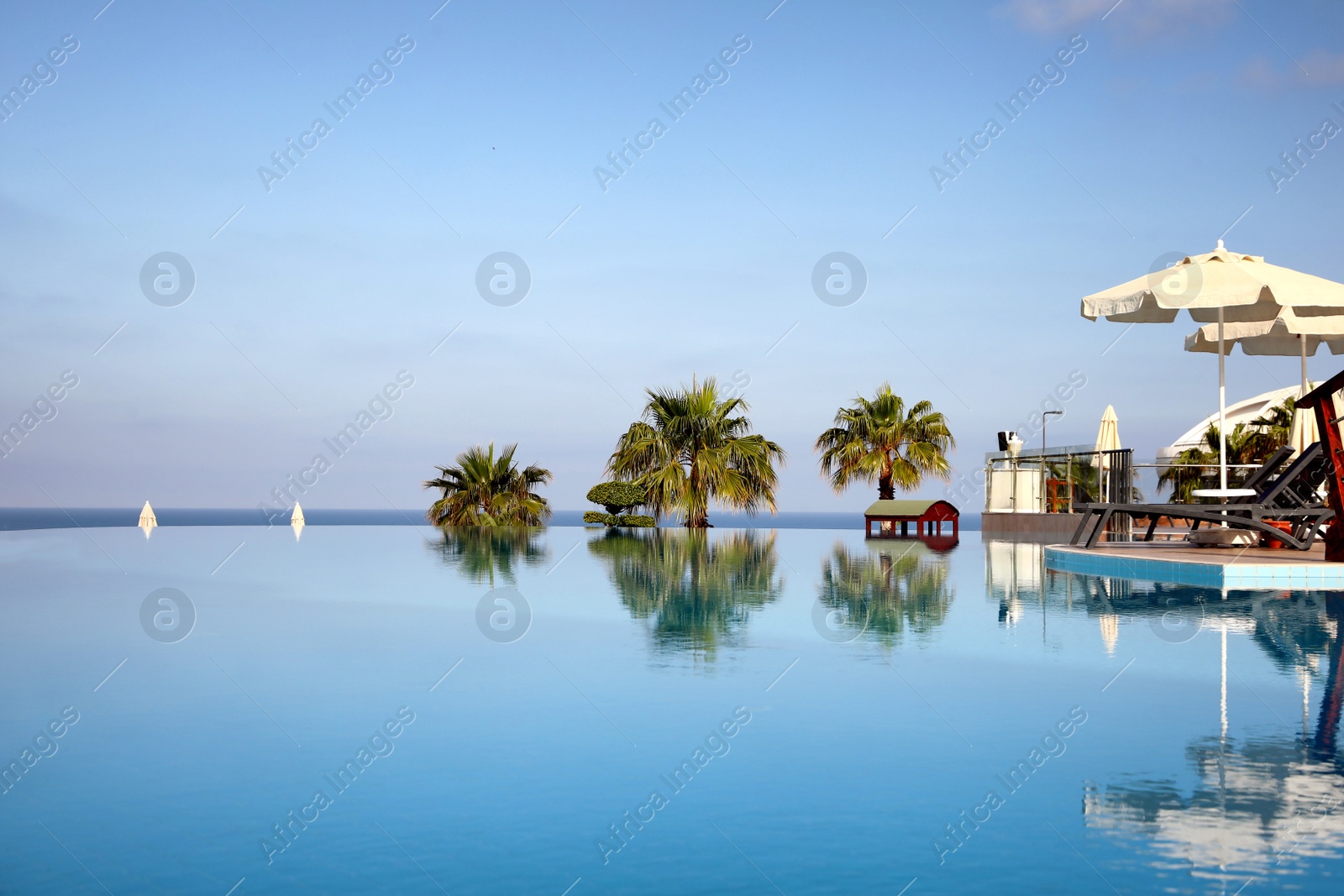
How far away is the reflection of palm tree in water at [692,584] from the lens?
728cm

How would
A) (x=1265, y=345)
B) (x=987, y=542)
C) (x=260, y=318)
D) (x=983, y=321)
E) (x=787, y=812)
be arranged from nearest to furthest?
(x=787, y=812) < (x=1265, y=345) < (x=987, y=542) < (x=260, y=318) < (x=983, y=321)

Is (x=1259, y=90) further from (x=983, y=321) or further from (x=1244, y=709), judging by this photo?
(x=1244, y=709)

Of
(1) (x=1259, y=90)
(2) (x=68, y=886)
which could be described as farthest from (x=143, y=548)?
(1) (x=1259, y=90)

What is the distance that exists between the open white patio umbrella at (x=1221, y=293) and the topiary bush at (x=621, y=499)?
13612mm

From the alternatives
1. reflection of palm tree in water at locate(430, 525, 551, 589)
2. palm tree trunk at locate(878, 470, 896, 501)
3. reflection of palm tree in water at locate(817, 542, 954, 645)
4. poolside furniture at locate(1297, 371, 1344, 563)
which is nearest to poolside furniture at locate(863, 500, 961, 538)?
palm tree trunk at locate(878, 470, 896, 501)

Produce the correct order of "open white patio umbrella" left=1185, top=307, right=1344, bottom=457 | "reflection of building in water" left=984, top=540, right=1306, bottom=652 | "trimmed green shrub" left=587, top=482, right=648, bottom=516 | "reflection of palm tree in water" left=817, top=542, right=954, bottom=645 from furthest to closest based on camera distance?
"trimmed green shrub" left=587, top=482, right=648, bottom=516 → "open white patio umbrella" left=1185, top=307, right=1344, bottom=457 → "reflection of palm tree in water" left=817, top=542, right=954, bottom=645 → "reflection of building in water" left=984, top=540, right=1306, bottom=652

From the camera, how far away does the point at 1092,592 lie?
931 centimetres

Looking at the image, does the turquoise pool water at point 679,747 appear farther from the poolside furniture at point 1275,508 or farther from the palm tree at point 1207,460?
the palm tree at point 1207,460

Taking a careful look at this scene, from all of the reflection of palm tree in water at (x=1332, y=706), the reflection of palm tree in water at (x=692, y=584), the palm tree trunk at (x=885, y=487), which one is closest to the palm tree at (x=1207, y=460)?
the palm tree trunk at (x=885, y=487)

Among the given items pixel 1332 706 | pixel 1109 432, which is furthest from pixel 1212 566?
pixel 1109 432

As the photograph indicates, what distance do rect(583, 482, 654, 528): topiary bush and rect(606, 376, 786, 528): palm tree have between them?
8.2 inches

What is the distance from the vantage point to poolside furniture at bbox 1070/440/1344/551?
10102 mm

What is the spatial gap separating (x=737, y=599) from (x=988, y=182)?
50.1 feet

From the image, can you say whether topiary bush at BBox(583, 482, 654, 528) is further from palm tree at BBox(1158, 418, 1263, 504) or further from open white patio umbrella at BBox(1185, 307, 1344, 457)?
open white patio umbrella at BBox(1185, 307, 1344, 457)
